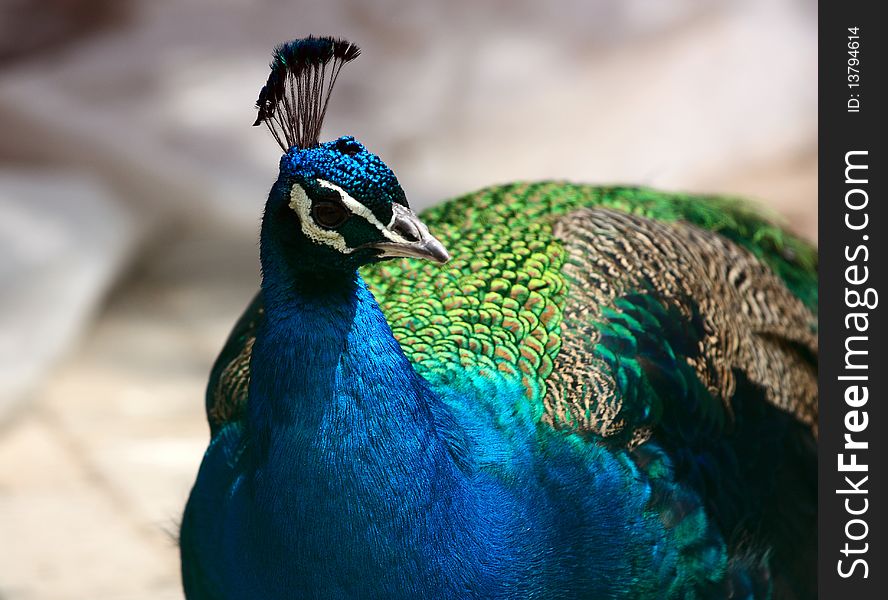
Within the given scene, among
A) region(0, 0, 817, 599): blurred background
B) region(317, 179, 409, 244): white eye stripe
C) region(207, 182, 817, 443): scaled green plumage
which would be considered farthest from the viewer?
region(0, 0, 817, 599): blurred background

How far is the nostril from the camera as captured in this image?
1654 millimetres

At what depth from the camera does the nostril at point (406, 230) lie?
165 cm

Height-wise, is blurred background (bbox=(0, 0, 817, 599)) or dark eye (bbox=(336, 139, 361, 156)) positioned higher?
blurred background (bbox=(0, 0, 817, 599))

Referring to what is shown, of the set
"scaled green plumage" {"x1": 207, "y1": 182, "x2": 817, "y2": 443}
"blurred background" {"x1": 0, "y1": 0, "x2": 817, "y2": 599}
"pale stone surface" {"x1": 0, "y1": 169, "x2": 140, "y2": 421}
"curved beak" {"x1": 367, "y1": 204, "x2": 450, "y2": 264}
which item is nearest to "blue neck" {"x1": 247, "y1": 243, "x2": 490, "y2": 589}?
"curved beak" {"x1": 367, "y1": 204, "x2": 450, "y2": 264}

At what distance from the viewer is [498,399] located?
1.96 m

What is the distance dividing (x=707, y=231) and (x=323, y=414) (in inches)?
42.5

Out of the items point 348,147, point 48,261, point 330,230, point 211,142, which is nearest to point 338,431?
point 330,230

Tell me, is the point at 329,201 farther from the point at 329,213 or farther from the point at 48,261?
the point at 48,261

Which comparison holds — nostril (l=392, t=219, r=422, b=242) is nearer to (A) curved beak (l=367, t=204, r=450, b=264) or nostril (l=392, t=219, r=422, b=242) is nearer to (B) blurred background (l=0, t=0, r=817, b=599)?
(A) curved beak (l=367, t=204, r=450, b=264)

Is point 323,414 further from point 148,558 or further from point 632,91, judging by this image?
point 632,91

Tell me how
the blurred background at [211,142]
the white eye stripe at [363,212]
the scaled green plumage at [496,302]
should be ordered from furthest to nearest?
the blurred background at [211,142] < the scaled green plumage at [496,302] < the white eye stripe at [363,212]

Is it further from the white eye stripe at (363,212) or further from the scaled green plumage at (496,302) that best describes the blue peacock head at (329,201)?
the scaled green plumage at (496,302)

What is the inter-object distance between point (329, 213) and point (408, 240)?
0.11 metres

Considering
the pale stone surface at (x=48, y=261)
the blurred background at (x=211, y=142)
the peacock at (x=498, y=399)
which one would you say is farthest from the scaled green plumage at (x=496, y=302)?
the pale stone surface at (x=48, y=261)
